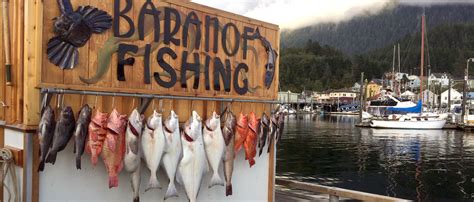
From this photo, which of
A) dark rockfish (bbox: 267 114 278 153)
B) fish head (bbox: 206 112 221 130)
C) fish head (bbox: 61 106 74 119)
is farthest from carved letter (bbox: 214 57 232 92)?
fish head (bbox: 61 106 74 119)

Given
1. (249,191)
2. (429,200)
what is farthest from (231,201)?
(429,200)

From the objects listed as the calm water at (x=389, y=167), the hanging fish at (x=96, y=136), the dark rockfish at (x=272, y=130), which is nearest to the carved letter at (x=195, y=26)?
the hanging fish at (x=96, y=136)

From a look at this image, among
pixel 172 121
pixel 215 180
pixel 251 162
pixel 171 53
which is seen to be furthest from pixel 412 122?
pixel 172 121

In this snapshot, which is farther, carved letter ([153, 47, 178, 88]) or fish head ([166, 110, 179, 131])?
carved letter ([153, 47, 178, 88])

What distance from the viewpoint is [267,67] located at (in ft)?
18.7

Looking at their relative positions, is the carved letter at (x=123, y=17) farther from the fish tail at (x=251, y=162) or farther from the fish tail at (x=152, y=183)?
the fish tail at (x=251, y=162)

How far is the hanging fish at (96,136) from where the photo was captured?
3.80m

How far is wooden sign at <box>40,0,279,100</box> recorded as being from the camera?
13.1 feet

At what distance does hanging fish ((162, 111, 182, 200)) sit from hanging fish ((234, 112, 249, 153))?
36.7 inches

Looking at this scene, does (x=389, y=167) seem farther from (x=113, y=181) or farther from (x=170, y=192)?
(x=113, y=181)

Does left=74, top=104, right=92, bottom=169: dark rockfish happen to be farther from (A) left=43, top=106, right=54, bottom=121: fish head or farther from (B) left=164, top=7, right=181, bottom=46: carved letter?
(B) left=164, top=7, right=181, bottom=46: carved letter

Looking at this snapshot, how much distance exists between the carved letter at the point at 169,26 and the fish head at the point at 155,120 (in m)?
0.87

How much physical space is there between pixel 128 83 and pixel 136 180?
37.9 inches

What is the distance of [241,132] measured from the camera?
5.05 m
